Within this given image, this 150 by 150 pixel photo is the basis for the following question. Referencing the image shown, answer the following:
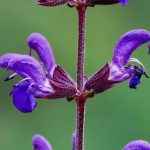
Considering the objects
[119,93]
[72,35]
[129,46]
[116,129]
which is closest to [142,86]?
[119,93]

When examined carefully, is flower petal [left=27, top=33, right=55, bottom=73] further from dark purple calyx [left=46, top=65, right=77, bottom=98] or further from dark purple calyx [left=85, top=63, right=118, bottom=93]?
dark purple calyx [left=85, top=63, right=118, bottom=93]

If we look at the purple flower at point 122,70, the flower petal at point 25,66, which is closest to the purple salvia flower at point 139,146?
the purple flower at point 122,70

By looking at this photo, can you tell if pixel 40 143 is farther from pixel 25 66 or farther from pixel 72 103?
pixel 72 103

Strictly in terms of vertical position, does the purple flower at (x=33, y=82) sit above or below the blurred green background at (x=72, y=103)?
below

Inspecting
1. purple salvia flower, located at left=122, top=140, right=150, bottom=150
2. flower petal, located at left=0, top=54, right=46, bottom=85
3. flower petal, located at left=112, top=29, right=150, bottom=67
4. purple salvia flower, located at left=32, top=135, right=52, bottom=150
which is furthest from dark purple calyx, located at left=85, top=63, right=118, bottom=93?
purple salvia flower, located at left=32, top=135, right=52, bottom=150

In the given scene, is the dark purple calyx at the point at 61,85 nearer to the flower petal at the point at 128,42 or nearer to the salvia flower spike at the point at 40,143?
the flower petal at the point at 128,42

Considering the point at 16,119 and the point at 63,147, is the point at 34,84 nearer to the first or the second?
the point at 63,147
